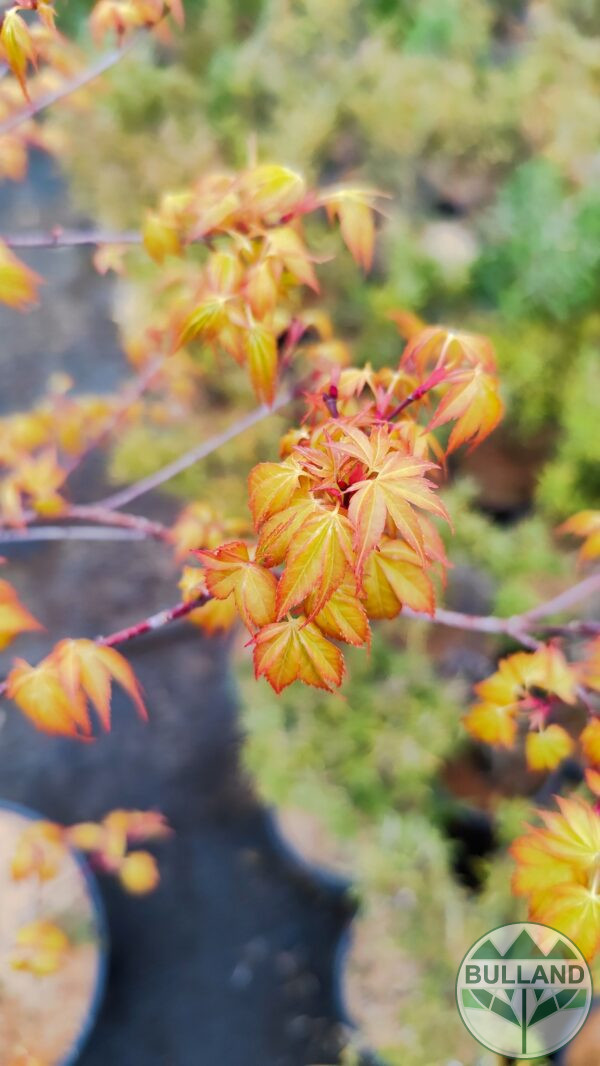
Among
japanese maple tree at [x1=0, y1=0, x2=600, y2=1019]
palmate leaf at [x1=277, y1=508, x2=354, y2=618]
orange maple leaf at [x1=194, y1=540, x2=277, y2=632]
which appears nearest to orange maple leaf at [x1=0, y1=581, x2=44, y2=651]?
japanese maple tree at [x1=0, y1=0, x2=600, y2=1019]

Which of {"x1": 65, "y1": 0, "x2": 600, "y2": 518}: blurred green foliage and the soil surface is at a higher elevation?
{"x1": 65, "y1": 0, "x2": 600, "y2": 518}: blurred green foliage

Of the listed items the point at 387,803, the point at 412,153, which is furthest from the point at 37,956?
the point at 412,153

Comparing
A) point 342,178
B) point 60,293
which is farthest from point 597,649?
→ point 60,293

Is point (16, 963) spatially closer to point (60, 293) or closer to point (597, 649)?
point (597, 649)

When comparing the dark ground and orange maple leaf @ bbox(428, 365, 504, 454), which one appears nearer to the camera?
orange maple leaf @ bbox(428, 365, 504, 454)

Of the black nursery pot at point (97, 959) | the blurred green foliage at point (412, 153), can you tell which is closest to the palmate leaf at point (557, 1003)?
the black nursery pot at point (97, 959)

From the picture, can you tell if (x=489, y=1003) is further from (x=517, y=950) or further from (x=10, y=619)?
(x=10, y=619)

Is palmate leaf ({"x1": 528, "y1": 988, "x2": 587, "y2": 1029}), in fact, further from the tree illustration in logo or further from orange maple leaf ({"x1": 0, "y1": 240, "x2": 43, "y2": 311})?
orange maple leaf ({"x1": 0, "y1": 240, "x2": 43, "y2": 311})
